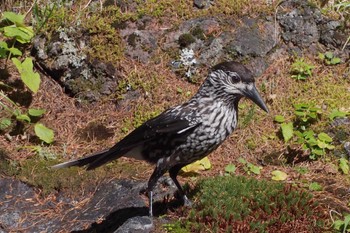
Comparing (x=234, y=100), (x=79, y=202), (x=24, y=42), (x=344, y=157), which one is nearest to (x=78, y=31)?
(x=24, y=42)

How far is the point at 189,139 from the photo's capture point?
4.95 metres

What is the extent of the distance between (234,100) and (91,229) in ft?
5.89

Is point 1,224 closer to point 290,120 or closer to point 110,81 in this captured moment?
point 110,81

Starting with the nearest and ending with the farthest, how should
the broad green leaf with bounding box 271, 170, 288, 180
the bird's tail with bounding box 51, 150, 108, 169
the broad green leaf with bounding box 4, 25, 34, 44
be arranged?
the bird's tail with bounding box 51, 150, 108, 169 → the broad green leaf with bounding box 271, 170, 288, 180 → the broad green leaf with bounding box 4, 25, 34, 44

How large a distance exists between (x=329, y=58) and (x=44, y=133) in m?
3.52

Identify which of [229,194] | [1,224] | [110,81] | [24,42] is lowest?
[1,224]

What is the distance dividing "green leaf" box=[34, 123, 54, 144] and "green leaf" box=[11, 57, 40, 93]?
0.40 meters

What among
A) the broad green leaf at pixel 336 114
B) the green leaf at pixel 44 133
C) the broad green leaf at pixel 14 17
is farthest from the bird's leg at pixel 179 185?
the broad green leaf at pixel 14 17

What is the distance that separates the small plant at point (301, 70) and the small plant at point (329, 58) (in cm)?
23

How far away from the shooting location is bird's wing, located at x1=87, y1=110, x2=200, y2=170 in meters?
4.96

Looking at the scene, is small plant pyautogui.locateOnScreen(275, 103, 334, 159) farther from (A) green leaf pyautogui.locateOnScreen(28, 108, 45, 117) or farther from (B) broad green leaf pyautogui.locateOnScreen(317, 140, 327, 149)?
(A) green leaf pyautogui.locateOnScreen(28, 108, 45, 117)

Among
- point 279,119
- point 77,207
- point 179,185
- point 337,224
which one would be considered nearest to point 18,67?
point 77,207

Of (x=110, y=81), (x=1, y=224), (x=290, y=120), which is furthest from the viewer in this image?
(x=110, y=81)

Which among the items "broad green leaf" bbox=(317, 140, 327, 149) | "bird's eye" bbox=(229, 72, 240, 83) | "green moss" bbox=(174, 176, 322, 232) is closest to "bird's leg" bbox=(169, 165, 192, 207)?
"green moss" bbox=(174, 176, 322, 232)
